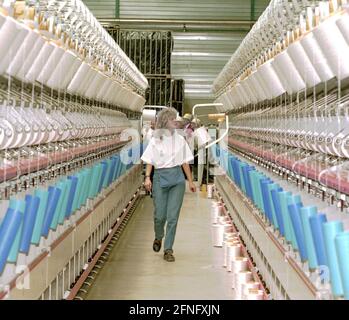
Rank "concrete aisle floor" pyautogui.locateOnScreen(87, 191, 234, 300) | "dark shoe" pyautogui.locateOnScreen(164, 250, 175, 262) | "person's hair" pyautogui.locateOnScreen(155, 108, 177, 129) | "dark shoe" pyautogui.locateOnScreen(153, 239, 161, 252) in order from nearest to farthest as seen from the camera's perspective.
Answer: "concrete aisle floor" pyautogui.locateOnScreen(87, 191, 234, 300), "person's hair" pyautogui.locateOnScreen(155, 108, 177, 129), "dark shoe" pyautogui.locateOnScreen(164, 250, 175, 262), "dark shoe" pyautogui.locateOnScreen(153, 239, 161, 252)

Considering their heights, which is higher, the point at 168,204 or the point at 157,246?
the point at 168,204

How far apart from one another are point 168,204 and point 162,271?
842 millimetres

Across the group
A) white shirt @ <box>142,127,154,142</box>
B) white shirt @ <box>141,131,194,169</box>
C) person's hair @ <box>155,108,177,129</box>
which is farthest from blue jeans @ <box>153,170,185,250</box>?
white shirt @ <box>142,127,154,142</box>

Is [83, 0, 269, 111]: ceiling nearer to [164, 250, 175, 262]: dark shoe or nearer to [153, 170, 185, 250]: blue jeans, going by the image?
[153, 170, 185, 250]: blue jeans

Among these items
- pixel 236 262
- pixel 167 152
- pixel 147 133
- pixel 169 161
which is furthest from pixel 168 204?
pixel 147 133

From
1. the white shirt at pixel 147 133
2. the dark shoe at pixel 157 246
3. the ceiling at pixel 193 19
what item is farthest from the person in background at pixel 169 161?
the ceiling at pixel 193 19

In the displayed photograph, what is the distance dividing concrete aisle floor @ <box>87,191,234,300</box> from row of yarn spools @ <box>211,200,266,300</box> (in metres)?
0.14

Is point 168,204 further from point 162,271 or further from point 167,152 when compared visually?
point 162,271

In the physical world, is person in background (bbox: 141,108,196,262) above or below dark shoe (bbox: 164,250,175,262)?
above

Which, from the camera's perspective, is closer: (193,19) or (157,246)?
(157,246)

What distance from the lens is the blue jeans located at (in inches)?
318

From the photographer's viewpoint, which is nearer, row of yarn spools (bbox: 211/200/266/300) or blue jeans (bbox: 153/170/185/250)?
row of yarn spools (bbox: 211/200/266/300)

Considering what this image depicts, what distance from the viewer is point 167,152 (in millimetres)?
8094
